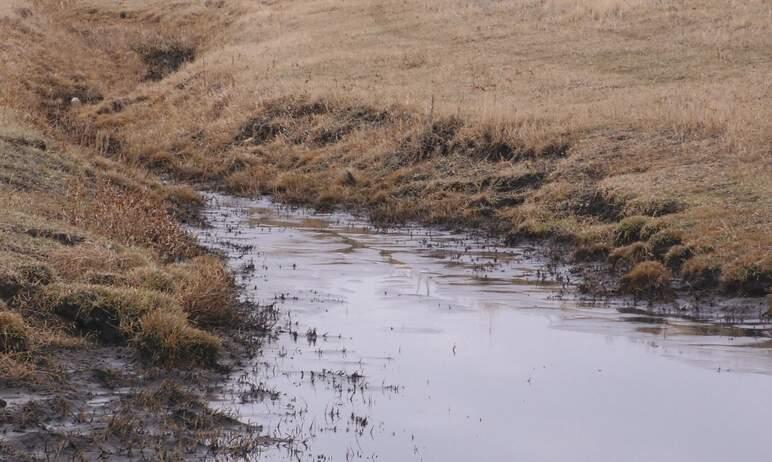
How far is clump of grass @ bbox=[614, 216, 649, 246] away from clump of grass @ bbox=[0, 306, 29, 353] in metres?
11.8

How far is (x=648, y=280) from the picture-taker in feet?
58.0

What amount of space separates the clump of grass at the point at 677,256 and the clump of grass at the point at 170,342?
902 cm

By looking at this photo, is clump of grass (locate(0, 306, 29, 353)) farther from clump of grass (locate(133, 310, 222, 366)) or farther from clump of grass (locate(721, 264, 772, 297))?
clump of grass (locate(721, 264, 772, 297))

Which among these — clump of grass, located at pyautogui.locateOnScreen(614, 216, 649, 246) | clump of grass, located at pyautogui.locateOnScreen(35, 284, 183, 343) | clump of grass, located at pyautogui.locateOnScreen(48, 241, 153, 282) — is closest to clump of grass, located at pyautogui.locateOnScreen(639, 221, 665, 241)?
clump of grass, located at pyautogui.locateOnScreen(614, 216, 649, 246)

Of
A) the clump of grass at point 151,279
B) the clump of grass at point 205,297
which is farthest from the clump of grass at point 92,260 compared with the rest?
the clump of grass at point 205,297

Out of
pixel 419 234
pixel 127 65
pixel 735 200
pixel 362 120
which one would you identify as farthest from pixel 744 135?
pixel 127 65

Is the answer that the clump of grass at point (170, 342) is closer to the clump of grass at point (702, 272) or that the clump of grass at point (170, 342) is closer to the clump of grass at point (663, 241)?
the clump of grass at point (702, 272)

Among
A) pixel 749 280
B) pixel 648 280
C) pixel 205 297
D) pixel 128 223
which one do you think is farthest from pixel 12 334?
pixel 749 280

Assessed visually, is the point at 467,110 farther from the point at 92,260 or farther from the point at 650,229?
the point at 92,260

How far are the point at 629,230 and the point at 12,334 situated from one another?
12.1 meters

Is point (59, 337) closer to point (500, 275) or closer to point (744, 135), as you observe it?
point (500, 275)

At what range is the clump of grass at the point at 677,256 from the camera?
18406 mm

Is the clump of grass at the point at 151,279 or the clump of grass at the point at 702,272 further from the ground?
the clump of grass at the point at 702,272

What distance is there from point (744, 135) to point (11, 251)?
1654 centimetres
